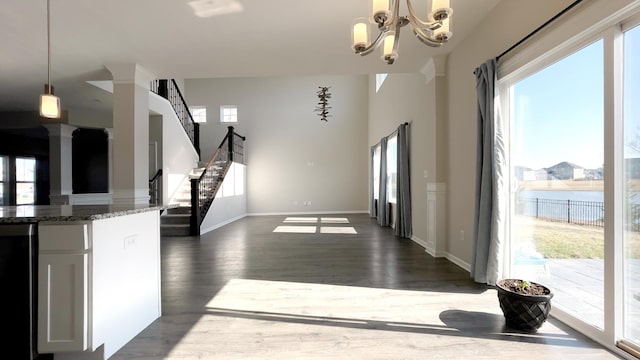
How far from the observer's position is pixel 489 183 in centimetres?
315

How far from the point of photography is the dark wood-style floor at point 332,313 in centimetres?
210

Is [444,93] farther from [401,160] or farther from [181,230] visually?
[181,230]

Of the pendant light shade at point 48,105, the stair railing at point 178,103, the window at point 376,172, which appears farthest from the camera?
the window at point 376,172

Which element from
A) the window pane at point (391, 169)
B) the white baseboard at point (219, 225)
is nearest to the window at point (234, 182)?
the white baseboard at point (219, 225)

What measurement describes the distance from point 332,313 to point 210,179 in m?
6.24

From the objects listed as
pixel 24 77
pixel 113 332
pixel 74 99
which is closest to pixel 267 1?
pixel 113 332

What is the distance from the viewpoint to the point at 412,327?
2.41m

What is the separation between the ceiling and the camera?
321 centimetres

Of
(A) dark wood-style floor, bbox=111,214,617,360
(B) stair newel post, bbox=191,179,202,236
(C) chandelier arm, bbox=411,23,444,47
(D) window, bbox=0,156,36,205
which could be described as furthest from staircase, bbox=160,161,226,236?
(C) chandelier arm, bbox=411,23,444,47

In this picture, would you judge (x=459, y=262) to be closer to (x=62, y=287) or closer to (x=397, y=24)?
(x=397, y=24)

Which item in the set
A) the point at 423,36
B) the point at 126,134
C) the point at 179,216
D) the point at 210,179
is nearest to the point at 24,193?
the point at 179,216

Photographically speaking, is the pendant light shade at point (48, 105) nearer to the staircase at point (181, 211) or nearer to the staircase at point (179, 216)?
the staircase at point (179, 216)

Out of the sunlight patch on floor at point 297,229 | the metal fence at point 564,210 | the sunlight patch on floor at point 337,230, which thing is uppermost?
the metal fence at point 564,210

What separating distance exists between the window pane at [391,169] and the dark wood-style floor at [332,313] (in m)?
3.07
